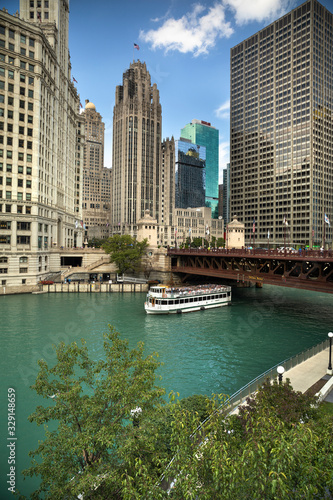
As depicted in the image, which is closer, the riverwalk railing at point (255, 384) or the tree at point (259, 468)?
the tree at point (259, 468)

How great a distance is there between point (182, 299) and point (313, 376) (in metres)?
34.0

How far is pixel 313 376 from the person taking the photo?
2234 centimetres

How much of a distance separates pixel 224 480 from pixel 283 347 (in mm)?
31797

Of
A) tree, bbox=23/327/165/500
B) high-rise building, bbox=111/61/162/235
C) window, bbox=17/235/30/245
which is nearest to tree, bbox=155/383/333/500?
tree, bbox=23/327/165/500

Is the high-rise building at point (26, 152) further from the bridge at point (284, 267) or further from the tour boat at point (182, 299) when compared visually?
the bridge at point (284, 267)

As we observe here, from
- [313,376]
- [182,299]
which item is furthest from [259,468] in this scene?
[182,299]

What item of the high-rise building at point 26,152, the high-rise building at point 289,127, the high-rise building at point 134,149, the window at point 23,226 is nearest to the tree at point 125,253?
the high-rise building at point 26,152

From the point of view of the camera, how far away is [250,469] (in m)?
7.52

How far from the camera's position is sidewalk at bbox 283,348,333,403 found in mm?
19953

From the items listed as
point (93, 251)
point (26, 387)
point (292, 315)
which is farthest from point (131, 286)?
point (26, 387)

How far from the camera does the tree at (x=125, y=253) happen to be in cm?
7944

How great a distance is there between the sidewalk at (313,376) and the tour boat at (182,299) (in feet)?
97.7

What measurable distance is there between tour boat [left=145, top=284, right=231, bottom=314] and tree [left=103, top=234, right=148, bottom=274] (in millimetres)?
24365

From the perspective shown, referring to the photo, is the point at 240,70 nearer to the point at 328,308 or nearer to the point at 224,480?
the point at 328,308
